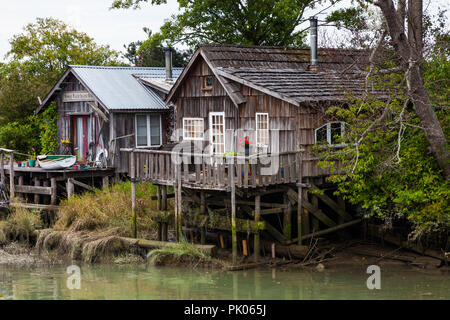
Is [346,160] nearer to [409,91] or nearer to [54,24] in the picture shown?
[409,91]

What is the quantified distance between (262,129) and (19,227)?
976 cm

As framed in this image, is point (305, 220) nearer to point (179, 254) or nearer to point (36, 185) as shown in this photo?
point (179, 254)

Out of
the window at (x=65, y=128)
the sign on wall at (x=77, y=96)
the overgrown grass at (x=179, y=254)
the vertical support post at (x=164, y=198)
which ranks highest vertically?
the sign on wall at (x=77, y=96)

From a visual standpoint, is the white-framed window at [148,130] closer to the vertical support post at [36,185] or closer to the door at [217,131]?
the vertical support post at [36,185]

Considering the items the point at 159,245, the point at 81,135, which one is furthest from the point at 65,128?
the point at 159,245

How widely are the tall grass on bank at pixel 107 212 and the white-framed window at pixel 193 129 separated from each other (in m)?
A: 2.39

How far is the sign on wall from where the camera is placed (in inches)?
1117

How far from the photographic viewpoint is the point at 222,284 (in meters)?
18.1

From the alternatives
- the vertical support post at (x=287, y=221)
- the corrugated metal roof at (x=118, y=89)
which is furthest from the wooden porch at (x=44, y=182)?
the vertical support post at (x=287, y=221)

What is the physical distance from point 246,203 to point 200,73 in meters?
5.81

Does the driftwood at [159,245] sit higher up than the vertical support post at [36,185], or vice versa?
the vertical support post at [36,185]

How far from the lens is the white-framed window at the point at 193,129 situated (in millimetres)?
24031

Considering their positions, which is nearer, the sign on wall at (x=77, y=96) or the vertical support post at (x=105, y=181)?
the vertical support post at (x=105, y=181)
